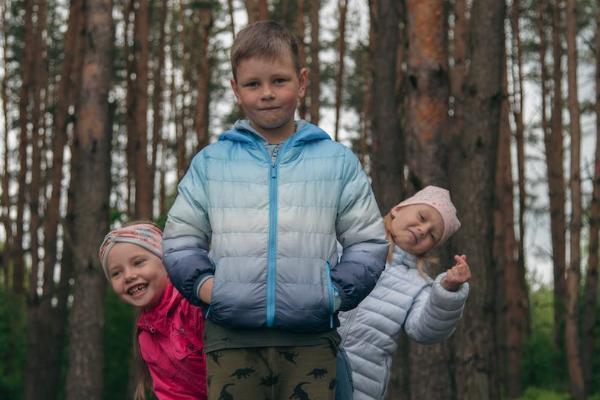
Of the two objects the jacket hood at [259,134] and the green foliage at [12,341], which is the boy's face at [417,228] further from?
the green foliage at [12,341]

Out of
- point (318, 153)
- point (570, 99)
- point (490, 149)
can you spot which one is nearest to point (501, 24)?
point (490, 149)

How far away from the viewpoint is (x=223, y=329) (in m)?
3.37

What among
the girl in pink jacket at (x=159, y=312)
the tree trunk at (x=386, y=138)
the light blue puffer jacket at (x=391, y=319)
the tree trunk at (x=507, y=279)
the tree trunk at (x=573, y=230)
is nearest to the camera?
the girl in pink jacket at (x=159, y=312)

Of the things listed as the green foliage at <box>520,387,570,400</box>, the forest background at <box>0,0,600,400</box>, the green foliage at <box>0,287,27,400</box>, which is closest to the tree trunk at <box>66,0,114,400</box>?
the forest background at <box>0,0,600,400</box>

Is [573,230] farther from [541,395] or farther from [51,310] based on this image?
[51,310]

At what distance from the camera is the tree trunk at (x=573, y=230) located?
534 inches

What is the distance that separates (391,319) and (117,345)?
1161cm

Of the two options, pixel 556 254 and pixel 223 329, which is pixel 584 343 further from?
pixel 223 329

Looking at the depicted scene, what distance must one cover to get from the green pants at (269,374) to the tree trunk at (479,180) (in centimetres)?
607

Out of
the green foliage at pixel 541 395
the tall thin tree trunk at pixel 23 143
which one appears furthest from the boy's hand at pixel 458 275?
the tall thin tree trunk at pixel 23 143

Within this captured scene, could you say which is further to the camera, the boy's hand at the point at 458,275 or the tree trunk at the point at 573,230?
the tree trunk at the point at 573,230

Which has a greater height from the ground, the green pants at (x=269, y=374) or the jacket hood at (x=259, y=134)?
the jacket hood at (x=259, y=134)

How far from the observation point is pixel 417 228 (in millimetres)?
4332

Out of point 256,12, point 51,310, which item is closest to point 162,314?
point 256,12
